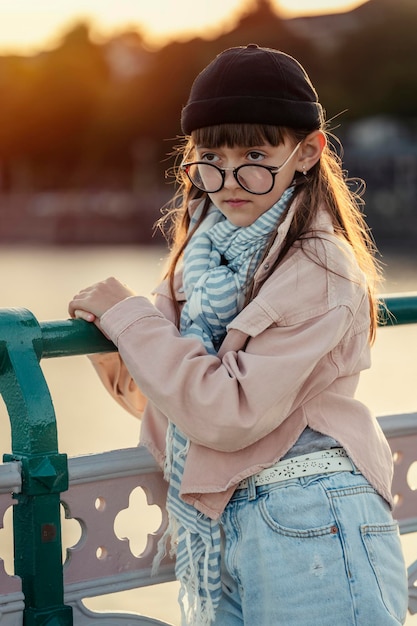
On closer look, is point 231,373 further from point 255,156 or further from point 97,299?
point 255,156

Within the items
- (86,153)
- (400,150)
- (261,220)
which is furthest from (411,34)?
(261,220)

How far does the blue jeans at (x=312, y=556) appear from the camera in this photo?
6.78 ft

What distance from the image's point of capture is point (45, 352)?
2123 mm

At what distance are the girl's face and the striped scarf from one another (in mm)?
22

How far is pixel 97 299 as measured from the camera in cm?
220

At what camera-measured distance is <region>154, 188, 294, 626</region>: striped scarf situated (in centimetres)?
215

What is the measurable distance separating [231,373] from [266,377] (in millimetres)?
61

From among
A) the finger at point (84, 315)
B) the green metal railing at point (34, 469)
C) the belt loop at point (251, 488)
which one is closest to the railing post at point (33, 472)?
the green metal railing at point (34, 469)

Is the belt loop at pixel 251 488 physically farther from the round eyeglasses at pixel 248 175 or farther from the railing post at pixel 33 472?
the round eyeglasses at pixel 248 175

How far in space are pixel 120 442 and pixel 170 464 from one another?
9.45 meters

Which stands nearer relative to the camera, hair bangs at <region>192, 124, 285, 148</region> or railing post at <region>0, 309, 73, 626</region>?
railing post at <region>0, 309, 73, 626</region>

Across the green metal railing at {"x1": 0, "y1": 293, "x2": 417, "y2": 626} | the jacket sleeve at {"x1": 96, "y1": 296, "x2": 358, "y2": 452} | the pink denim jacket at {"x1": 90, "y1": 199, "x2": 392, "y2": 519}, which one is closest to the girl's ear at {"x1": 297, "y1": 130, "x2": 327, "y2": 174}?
the pink denim jacket at {"x1": 90, "y1": 199, "x2": 392, "y2": 519}

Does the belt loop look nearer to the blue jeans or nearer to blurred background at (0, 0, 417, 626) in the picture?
the blue jeans

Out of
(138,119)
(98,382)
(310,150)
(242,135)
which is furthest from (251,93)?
(138,119)
